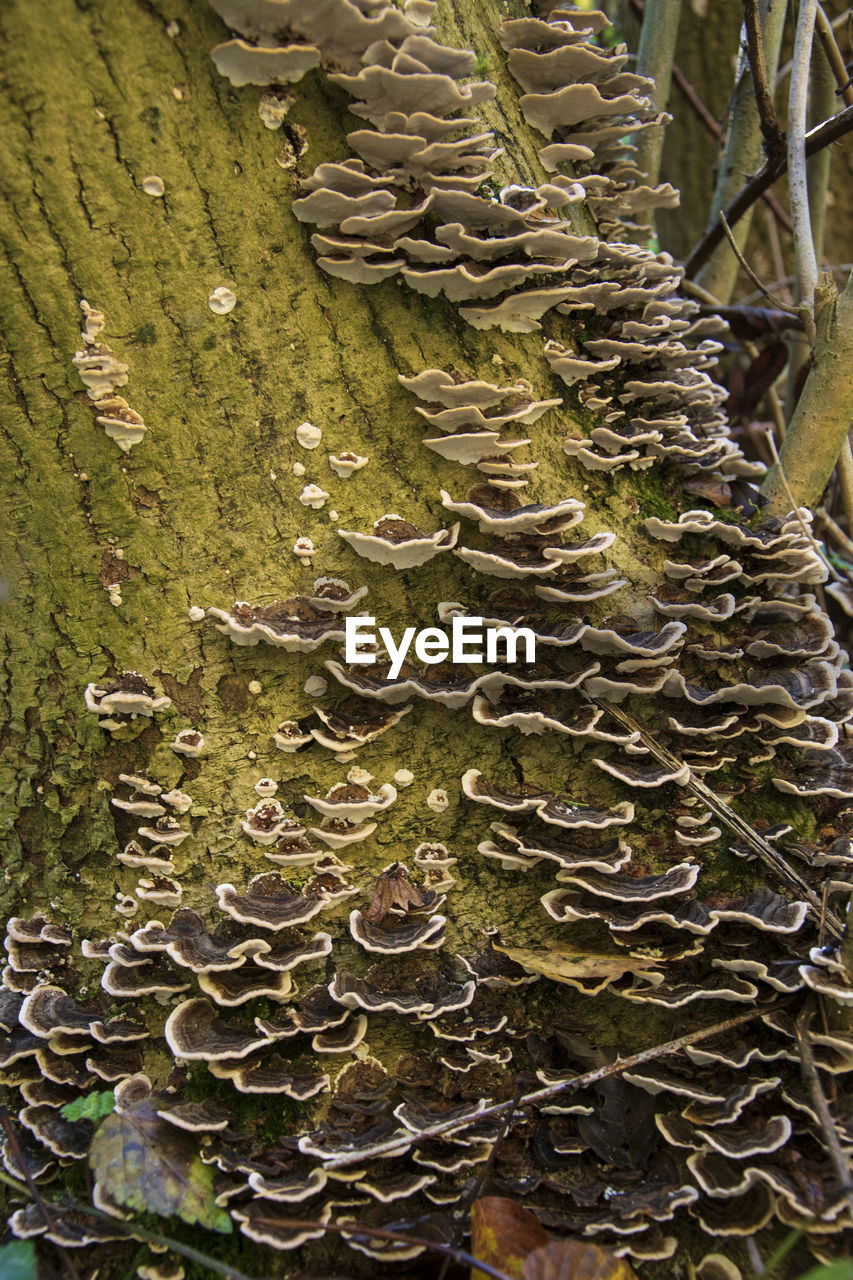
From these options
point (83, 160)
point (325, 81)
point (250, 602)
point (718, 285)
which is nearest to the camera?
point (83, 160)

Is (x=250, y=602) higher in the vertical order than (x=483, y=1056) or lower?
higher

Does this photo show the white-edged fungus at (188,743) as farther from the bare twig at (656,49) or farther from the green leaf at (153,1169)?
the bare twig at (656,49)

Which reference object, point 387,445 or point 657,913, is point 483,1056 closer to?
point 657,913

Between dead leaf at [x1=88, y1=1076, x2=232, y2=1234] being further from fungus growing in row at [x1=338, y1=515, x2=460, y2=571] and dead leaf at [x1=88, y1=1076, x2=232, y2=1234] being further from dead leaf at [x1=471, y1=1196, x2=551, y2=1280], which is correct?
fungus growing in row at [x1=338, y1=515, x2=460, y2=571]

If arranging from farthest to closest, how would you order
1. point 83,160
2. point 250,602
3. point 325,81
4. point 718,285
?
point 718,285
point 250,602
point 325,81
point 83,160

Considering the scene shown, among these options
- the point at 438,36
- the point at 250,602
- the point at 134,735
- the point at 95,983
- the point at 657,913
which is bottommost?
the point at 95,983

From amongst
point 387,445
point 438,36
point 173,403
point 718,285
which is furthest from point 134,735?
point 718,285

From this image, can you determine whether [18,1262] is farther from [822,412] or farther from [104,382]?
[822,412]
